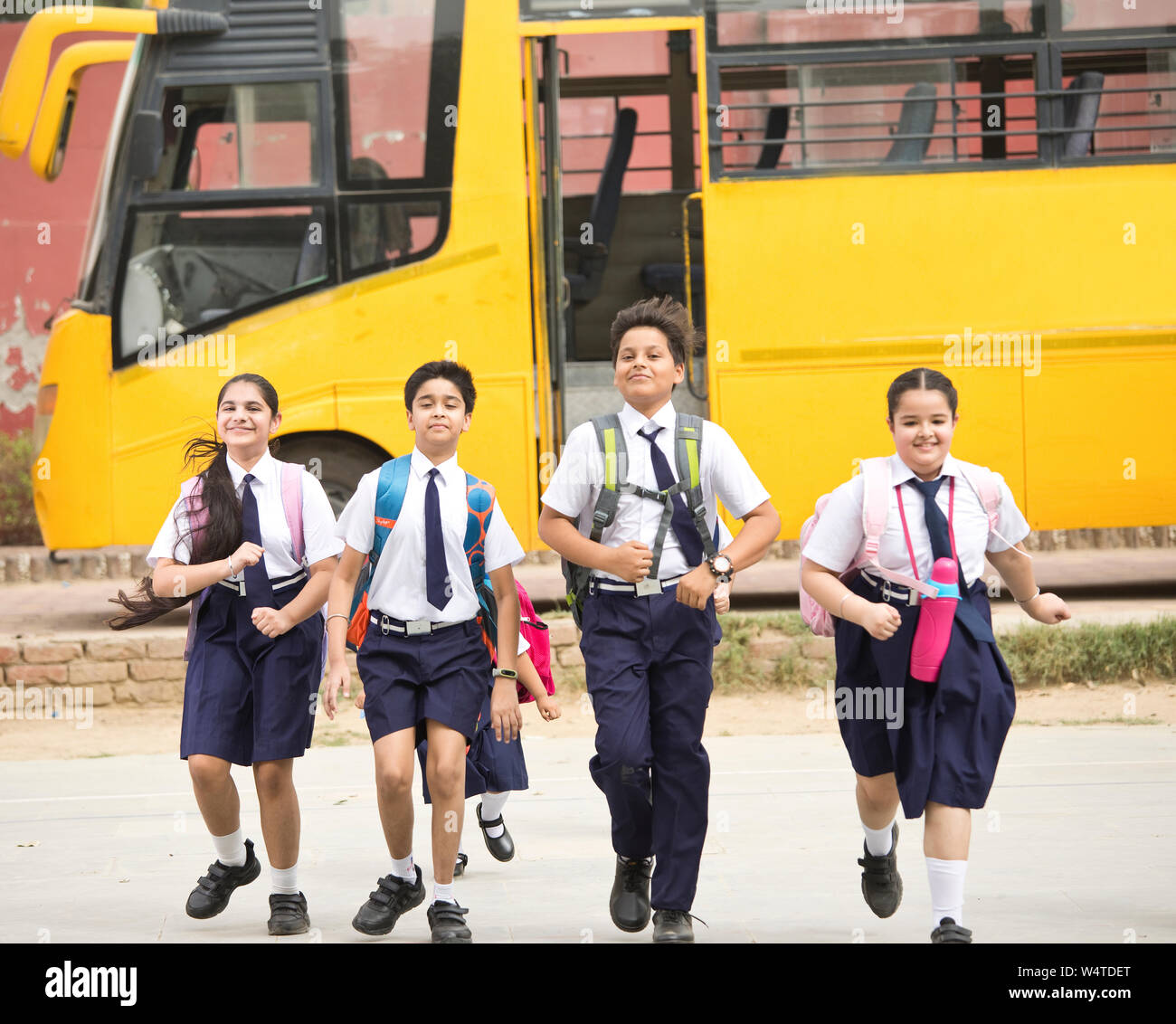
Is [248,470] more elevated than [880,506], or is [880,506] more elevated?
[248,470]

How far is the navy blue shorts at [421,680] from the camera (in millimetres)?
4375

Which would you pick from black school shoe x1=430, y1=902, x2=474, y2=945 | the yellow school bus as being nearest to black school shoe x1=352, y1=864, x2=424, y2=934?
black school shoe x1=430, y1=902, x2=474, y2=945

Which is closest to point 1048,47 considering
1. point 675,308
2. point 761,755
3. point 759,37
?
point 759,37

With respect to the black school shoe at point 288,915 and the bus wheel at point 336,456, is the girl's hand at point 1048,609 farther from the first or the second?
the bus wheel at point 336,456

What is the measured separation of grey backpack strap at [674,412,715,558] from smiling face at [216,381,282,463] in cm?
122

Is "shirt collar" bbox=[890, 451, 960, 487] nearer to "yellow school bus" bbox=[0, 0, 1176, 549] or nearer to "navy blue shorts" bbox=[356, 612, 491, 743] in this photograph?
"navy blue shorts" bbox=[356, 612, 491, 743]

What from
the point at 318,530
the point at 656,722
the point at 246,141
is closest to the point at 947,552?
the point at 656,722

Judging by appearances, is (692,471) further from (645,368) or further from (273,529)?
(273,529)

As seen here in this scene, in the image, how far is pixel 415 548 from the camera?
4.43 m

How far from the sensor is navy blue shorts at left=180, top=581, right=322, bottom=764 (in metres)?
4.49

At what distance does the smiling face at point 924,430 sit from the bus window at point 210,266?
6137 mm

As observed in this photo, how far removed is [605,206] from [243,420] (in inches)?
247

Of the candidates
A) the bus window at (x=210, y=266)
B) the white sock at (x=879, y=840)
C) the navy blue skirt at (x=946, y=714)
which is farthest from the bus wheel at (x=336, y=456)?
the navy blue skirt at (x=946, y=714)

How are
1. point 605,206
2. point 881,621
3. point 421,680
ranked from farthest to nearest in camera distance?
point 605,206, point 421,680, point 881,621
